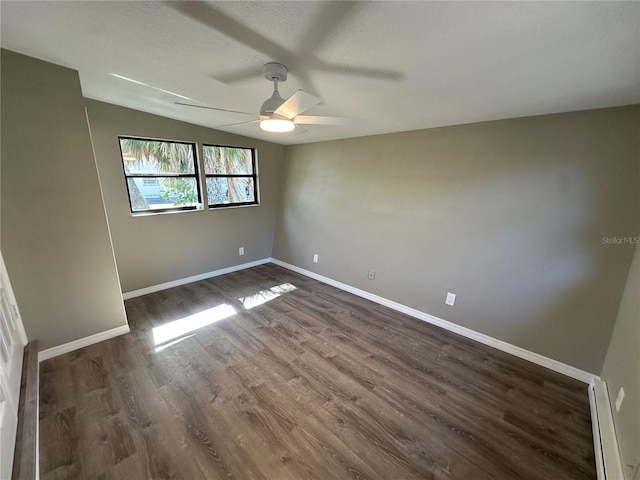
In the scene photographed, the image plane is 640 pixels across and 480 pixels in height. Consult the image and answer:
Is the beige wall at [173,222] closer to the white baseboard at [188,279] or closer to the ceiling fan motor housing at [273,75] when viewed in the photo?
the white baseboard at [188,279]

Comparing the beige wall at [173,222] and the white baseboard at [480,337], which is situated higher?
the beige wall at [173,222]

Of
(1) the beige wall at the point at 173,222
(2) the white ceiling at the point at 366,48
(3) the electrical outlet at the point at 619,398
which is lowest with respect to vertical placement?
(3) the electrical outlet at the point at 619,398

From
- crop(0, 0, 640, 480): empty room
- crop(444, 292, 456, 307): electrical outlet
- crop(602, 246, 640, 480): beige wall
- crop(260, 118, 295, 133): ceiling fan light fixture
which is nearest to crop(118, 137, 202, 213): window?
crop(0, 0, 640, 480): empty room

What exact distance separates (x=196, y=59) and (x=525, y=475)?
3239 millimetres

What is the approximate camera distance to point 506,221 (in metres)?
2.30

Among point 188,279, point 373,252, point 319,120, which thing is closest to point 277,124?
point 319,120

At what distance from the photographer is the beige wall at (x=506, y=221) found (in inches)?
74.2

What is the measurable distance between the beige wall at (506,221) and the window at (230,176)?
5.39 ft

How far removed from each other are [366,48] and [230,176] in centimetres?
318

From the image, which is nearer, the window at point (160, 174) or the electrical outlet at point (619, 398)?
the electrical outlet at point (619, 398)

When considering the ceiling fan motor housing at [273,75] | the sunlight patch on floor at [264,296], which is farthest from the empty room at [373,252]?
the sunlight patch on floor at [264,296]

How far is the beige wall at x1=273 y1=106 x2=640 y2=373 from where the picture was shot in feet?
6.19

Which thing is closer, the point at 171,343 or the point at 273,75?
the point at 273,75

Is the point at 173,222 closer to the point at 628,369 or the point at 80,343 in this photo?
the point at 80,343
